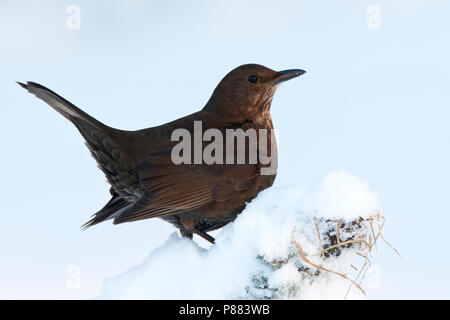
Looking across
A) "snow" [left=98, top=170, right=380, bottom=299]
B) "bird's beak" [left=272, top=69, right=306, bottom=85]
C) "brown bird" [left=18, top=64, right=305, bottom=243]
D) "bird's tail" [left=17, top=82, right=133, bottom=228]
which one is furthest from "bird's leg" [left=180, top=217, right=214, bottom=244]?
"bird's beak" [left=272, top=69, right=306, bottom=85]

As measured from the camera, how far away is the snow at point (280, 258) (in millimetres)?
3703

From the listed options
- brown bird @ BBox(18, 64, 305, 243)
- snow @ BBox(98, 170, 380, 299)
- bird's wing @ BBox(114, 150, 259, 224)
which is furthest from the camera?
brown bird @ BBox(18, 64, 305, 243)

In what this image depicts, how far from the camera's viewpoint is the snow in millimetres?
3703

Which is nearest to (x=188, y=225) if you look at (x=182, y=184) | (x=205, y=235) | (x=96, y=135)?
(x=205, y=235)

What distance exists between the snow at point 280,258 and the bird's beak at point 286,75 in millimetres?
1850

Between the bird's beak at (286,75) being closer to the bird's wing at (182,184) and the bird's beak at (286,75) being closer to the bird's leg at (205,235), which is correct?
the bird's wing at (182,184)

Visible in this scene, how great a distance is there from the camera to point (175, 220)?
197 inches

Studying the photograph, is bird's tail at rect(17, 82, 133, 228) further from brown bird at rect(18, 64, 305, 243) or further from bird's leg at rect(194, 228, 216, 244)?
bird's leg at rect(194, 228, 216, 244)

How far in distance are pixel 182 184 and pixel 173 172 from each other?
0.54 feet

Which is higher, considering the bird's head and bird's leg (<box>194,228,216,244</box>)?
the bird's head

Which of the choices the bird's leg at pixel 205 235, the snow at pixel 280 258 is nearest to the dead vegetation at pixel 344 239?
the snow at pixel 280 258
